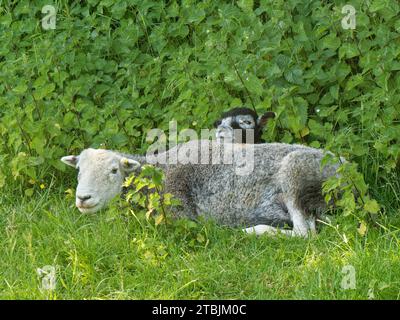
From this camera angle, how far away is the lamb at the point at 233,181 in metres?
8.52

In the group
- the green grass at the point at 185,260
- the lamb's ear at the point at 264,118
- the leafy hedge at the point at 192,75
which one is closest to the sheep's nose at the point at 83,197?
the green grass at the point at 185,260

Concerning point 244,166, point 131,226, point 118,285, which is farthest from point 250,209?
point 118,285

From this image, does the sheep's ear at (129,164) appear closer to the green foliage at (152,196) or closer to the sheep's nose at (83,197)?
the green foliage at (152,196)

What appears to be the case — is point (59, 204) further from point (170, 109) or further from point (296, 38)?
point (296, 38)

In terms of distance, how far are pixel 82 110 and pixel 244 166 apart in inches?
83.4

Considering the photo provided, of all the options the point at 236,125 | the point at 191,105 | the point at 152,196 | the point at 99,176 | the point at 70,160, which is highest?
the point at 191,105

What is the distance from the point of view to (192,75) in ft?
32.3

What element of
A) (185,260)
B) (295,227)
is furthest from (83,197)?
(295,227)

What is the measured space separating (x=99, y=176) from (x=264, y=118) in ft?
5.88

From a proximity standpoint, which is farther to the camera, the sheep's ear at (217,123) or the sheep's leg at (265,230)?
the sheep's ear at (217,123)

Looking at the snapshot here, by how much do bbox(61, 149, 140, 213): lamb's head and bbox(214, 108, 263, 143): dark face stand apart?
0.99m

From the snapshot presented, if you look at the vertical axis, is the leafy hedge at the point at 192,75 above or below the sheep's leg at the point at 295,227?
above

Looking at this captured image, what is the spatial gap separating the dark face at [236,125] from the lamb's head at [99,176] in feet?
3.25

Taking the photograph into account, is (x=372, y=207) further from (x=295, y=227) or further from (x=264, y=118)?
(x=264, y=118)
